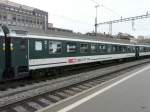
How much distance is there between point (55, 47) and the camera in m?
17.6

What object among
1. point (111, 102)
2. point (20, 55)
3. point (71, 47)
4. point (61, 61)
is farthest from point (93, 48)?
point (111, 102)

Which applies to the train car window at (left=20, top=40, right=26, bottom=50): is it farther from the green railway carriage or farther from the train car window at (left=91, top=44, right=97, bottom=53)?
the train car window at (left=91, top=44, right=97, bottom=53)

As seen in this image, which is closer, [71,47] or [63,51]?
[63,51]

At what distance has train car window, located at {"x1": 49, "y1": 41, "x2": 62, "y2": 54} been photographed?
55.9 feet

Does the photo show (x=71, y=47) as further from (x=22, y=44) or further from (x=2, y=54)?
(x=2, y=54)

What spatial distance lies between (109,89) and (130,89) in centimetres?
88

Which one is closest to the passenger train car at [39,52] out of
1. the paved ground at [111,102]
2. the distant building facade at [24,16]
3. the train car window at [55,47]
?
the train car window at [55,47]

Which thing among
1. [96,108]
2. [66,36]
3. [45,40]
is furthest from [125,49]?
[96,108]

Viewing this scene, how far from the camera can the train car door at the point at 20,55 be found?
43.8 ft

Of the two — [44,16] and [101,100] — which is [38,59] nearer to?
[101,100]

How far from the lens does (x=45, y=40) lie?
1631 centimetres

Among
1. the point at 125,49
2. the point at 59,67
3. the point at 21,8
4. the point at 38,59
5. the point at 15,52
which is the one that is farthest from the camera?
the point at 21,8

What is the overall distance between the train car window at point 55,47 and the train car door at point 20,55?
2890 millimetres

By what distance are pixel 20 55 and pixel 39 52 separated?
81.5 inches
